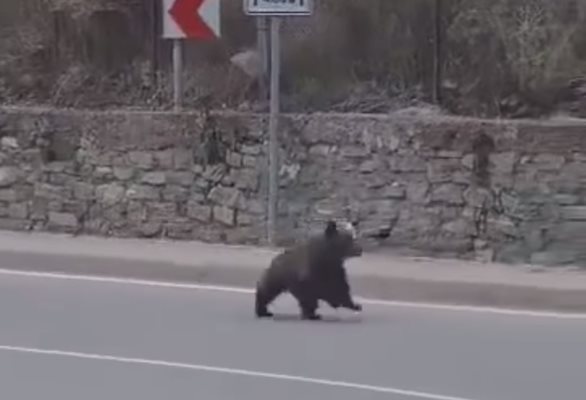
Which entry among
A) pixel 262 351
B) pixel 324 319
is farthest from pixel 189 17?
pixel 262 351

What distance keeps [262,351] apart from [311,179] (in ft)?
15.3

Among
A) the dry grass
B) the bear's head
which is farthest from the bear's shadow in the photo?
the dry grass

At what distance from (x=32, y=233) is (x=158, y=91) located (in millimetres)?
2084

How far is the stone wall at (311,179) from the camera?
1411 cm

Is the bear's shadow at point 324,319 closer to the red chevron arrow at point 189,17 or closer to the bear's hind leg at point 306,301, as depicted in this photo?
the bear's hind leg at point 306,301

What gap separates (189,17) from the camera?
52.9ft

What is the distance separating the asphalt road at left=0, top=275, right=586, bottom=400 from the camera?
966 cm

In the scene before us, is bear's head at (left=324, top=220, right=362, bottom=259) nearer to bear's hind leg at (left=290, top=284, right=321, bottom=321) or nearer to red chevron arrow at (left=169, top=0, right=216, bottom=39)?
bear's hind leg at (left=290, top=284, right=321, bottom=321)

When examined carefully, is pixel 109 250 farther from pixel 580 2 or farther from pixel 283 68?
pixel 580 2

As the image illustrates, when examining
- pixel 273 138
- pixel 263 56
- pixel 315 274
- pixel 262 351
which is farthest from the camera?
pixel 263 56

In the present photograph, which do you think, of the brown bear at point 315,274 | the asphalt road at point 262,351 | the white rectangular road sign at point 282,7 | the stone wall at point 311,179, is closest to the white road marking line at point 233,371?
the asphalt road at point 262,351

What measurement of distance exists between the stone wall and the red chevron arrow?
850 mm

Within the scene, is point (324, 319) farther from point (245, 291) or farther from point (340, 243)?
point (245, 291)

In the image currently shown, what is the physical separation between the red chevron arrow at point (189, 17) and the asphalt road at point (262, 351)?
11.7 feet
